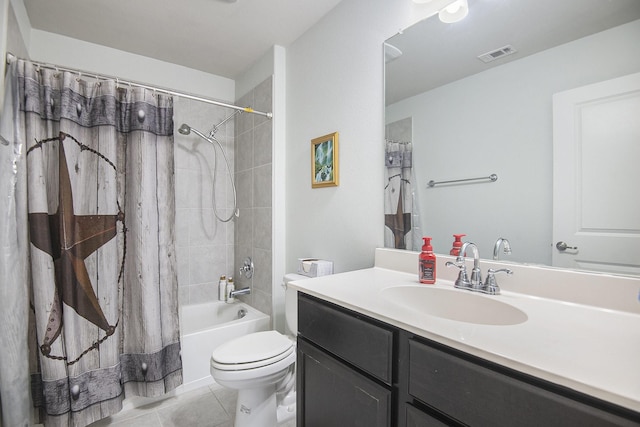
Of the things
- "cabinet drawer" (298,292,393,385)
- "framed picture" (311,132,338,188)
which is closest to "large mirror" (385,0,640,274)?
"framed picture" (311,132,338,188)

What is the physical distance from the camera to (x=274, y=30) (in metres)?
1.98

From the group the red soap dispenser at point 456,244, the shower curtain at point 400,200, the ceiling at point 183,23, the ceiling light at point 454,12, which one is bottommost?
the red soap dispenser at point 456,244

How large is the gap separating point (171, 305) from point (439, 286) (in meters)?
1.54

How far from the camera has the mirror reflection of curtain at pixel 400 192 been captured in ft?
4.51

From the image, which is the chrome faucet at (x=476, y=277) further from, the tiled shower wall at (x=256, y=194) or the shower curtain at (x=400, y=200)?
the tiled shower wall at (x=256, y=194)

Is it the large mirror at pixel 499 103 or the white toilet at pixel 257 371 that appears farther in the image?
the white toilet at pixel 257 371

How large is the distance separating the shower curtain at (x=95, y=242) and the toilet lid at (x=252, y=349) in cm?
54

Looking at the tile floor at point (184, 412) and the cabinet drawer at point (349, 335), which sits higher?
the cabinet drawer at point (349, 335)

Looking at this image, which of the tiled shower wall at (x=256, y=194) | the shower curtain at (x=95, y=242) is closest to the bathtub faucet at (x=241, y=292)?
the tiled shower wall at (x=256, y=194)

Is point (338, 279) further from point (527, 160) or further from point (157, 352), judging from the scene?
point (157, 352)

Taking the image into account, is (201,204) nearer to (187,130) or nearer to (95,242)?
(187,130)

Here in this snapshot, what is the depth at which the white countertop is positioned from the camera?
1.62 feet

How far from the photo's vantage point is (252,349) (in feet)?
4.73

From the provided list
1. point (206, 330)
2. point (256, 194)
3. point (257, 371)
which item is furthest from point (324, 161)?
point (206, 330)
